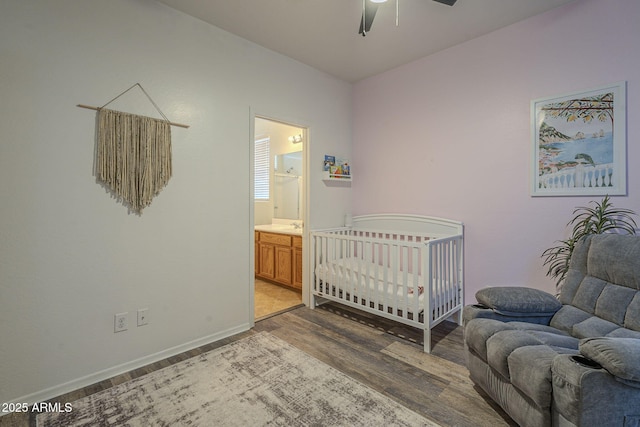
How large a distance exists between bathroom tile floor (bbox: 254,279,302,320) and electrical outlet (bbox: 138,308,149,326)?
1077mm

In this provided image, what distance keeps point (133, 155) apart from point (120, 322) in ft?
3.84

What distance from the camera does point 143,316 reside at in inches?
86.4

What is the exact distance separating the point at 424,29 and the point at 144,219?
274cm

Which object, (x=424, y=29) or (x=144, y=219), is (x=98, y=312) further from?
(x=424, y=29)

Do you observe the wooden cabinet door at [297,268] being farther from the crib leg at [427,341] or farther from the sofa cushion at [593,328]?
the sofa cushion at [593,328]

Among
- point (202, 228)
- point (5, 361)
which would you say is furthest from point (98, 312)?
point (202, 228)

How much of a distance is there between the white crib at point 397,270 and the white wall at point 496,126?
0.16 metres

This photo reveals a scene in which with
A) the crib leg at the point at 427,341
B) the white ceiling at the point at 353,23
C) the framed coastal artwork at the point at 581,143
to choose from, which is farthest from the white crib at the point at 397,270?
the white ceiling at the point at 353,23

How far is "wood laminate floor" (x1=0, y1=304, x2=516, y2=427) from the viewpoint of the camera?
169 cm

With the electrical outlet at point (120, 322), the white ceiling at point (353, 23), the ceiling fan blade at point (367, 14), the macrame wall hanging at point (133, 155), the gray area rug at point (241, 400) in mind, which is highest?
the white ceiling at point (353, 23)

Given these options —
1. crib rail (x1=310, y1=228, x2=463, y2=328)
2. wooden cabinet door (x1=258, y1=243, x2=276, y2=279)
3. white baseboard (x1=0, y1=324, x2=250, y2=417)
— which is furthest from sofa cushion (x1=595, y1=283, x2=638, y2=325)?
wooden cabinet door (x1=258, y1=243, x2=276, y2=279)

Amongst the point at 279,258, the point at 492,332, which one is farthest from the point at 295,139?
the point at 492,332

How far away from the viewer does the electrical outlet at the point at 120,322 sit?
207 centimetres

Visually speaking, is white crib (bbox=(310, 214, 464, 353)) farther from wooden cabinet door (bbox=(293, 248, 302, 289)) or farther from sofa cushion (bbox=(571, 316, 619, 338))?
sofa cushion (bbox=(571, 316, 619, 338))
